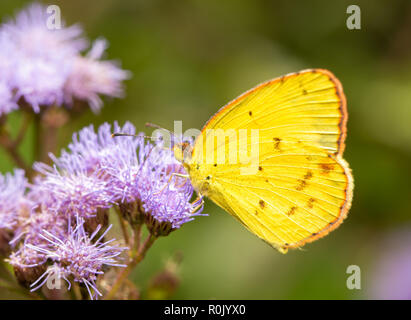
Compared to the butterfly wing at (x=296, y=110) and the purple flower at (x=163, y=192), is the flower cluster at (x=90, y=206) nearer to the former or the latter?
the purple flower at (x=163, y=192)

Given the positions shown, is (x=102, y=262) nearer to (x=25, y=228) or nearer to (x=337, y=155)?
(x=25, y=228)

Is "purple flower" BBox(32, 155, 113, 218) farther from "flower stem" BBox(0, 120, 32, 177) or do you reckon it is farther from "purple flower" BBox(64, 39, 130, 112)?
"purple flower" BBox(64, 39, 130, 112)

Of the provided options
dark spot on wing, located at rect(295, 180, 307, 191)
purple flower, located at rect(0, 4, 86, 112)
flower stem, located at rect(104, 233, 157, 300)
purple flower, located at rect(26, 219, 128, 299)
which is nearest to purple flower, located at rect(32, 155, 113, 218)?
purple flower, located at rect(26, 219, 128, 299)

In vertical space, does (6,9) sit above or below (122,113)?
above

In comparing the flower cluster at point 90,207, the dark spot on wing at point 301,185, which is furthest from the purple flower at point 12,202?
the dark spot on wing at point 301,185

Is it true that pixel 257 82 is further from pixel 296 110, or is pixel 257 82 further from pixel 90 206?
pixel 90 206

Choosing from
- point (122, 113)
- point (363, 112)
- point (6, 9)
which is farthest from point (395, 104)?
point (6, 9)
